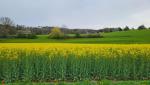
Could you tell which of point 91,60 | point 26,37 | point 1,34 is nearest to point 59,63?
point 91,60

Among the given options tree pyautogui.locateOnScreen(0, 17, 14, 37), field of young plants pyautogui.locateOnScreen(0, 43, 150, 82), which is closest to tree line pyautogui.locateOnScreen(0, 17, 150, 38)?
tree pyautogui.locateOnScreen(0, 17, 14, 37)

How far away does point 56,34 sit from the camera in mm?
56719

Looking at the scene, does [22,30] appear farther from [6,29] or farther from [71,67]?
[71,67]

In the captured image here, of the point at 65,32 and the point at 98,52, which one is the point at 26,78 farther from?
the point at 65,32

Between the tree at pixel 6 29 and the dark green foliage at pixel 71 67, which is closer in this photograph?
the dark green foliage at pixel 71 67

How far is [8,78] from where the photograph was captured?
1712 cm

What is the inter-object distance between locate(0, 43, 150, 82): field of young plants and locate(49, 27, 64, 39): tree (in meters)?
36.5

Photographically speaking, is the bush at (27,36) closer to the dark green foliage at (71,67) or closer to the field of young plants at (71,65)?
the field of young plants at (71,65)

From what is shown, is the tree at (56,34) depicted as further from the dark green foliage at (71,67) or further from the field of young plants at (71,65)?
the dark green foliage at (71,67)

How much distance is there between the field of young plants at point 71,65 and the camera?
17.4 m

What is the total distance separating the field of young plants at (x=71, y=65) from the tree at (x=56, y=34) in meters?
36.5

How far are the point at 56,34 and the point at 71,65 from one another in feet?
127

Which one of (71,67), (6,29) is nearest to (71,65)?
(71,67)

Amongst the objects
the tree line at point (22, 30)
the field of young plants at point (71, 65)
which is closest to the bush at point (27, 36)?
the tree line at point (22, 30)
